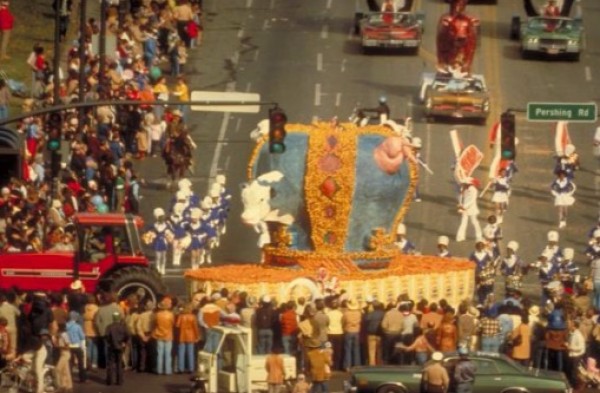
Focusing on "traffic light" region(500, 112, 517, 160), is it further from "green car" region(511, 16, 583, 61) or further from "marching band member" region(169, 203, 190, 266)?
"green car" region(511, 16, 583, 61)

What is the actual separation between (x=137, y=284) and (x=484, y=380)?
30.7 ft

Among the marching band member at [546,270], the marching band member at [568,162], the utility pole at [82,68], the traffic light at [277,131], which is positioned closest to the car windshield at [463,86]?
the marching band member at [568,162]

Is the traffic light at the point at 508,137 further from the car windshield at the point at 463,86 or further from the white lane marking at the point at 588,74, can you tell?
the white lane marking at the point at 588,74

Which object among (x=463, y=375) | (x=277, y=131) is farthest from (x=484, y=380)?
(x=277, y=131)

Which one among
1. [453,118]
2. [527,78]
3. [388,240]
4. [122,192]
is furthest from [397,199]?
[527,78]

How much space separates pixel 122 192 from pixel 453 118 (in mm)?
13445

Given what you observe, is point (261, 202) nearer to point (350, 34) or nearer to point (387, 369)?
point (387, 369)

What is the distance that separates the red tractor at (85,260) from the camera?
59781 mm

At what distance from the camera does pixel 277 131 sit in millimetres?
56938

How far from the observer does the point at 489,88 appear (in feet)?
282

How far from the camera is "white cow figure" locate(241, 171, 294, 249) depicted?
6288 cm

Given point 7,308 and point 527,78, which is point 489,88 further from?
point 7,308

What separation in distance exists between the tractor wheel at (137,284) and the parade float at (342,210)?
343cm

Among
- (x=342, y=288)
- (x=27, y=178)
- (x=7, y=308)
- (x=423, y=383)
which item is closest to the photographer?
(x=423, y=383)
